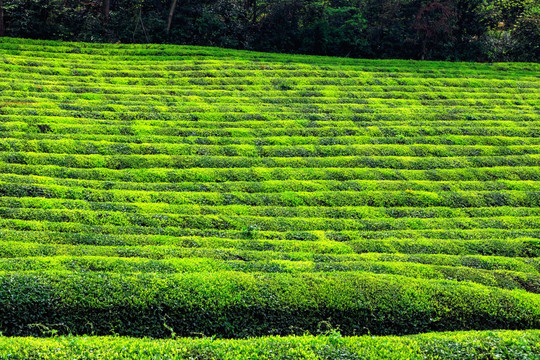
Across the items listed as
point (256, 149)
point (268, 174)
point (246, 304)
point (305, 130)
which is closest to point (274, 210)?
point (268, 174)

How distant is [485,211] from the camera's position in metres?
18.2

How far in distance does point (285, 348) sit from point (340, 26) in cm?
3079

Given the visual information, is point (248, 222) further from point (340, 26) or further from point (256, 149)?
point (340, 26)

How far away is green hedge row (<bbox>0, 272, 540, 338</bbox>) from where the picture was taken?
426 inches

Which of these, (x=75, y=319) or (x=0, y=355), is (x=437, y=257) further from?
(x=0, y=355)

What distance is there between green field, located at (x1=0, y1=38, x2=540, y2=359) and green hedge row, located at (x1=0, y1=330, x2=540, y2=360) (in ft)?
0.14

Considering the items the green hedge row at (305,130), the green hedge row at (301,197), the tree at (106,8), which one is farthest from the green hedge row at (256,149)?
the tree at (106,8)

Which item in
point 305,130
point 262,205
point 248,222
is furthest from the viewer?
point 305,130

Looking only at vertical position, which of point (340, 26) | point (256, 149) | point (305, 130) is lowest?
point (256, 149)

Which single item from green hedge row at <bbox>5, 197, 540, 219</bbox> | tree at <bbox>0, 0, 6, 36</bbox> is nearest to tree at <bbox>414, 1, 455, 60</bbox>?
green hedge row at <bbox>5, 197, 540, 219</bbox>

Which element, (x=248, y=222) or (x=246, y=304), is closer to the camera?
(x=246, y=304)

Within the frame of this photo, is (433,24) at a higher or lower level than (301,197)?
higher

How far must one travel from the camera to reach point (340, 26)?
36500 mm

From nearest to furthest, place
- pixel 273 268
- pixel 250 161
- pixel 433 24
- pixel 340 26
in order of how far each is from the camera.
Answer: pixel 273 268 → pixel 250 161 → pixel 433 24 → pixel 340 26
